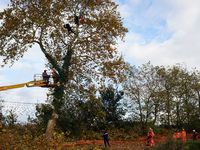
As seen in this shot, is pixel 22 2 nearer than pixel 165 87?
Yes

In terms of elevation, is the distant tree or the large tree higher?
the large tree

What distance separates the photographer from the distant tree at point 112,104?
2875 cm

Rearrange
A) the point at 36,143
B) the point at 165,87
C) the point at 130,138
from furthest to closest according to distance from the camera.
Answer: the point at 165,87, the point at 130,138, the point at 36,143

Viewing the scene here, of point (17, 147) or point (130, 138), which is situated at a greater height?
point (17, 147)

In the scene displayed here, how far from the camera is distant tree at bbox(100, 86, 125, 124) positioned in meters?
28.8

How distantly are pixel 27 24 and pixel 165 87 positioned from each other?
2317 cm

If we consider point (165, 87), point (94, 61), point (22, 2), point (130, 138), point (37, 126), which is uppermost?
point (22, 2)

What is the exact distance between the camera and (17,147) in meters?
8.80

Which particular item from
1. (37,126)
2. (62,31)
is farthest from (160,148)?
(62,31)

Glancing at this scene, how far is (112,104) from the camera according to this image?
96.1ft

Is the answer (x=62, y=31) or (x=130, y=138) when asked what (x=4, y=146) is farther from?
(x=130, y=138)

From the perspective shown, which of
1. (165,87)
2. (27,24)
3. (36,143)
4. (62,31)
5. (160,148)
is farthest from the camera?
(165,87)

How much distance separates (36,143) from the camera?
941 centimetres

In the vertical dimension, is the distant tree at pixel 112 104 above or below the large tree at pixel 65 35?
below
